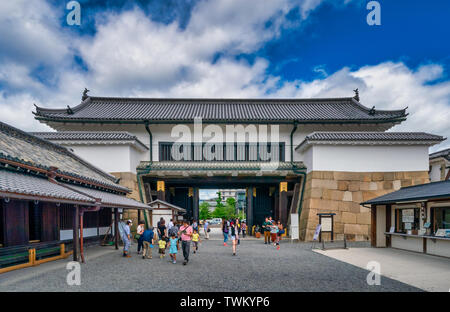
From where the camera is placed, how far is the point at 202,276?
815 centimetres

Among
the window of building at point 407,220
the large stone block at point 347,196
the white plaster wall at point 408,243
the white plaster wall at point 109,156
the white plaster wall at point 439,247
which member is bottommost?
the white plaster wall at point 408,243

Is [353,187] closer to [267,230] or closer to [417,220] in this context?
[417,220]

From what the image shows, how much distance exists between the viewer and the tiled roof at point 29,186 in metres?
7.01

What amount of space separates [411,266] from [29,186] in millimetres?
11991

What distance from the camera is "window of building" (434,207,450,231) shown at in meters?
10.8

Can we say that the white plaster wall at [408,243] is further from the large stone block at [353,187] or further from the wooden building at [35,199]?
the wooden building at [35,199]

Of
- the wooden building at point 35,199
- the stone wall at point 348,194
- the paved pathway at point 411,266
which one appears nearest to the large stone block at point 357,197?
the stone wall at point 348,194

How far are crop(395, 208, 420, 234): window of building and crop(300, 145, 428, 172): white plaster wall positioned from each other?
16.9ft

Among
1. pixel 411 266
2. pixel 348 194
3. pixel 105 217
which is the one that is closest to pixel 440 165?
pixel 348 194

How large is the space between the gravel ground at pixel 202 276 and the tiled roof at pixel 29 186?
7.17ft

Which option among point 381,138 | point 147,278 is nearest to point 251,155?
point 381,138

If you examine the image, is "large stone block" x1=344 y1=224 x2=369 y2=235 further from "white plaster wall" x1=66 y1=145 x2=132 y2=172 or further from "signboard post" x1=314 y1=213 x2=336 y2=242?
"white plaster wall" x1=66 y1=145 x2=132 y2=172

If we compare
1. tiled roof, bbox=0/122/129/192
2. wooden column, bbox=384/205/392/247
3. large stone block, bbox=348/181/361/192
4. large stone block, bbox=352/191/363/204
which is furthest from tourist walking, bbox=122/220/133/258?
large stone block, bbox=352/191/363/204
